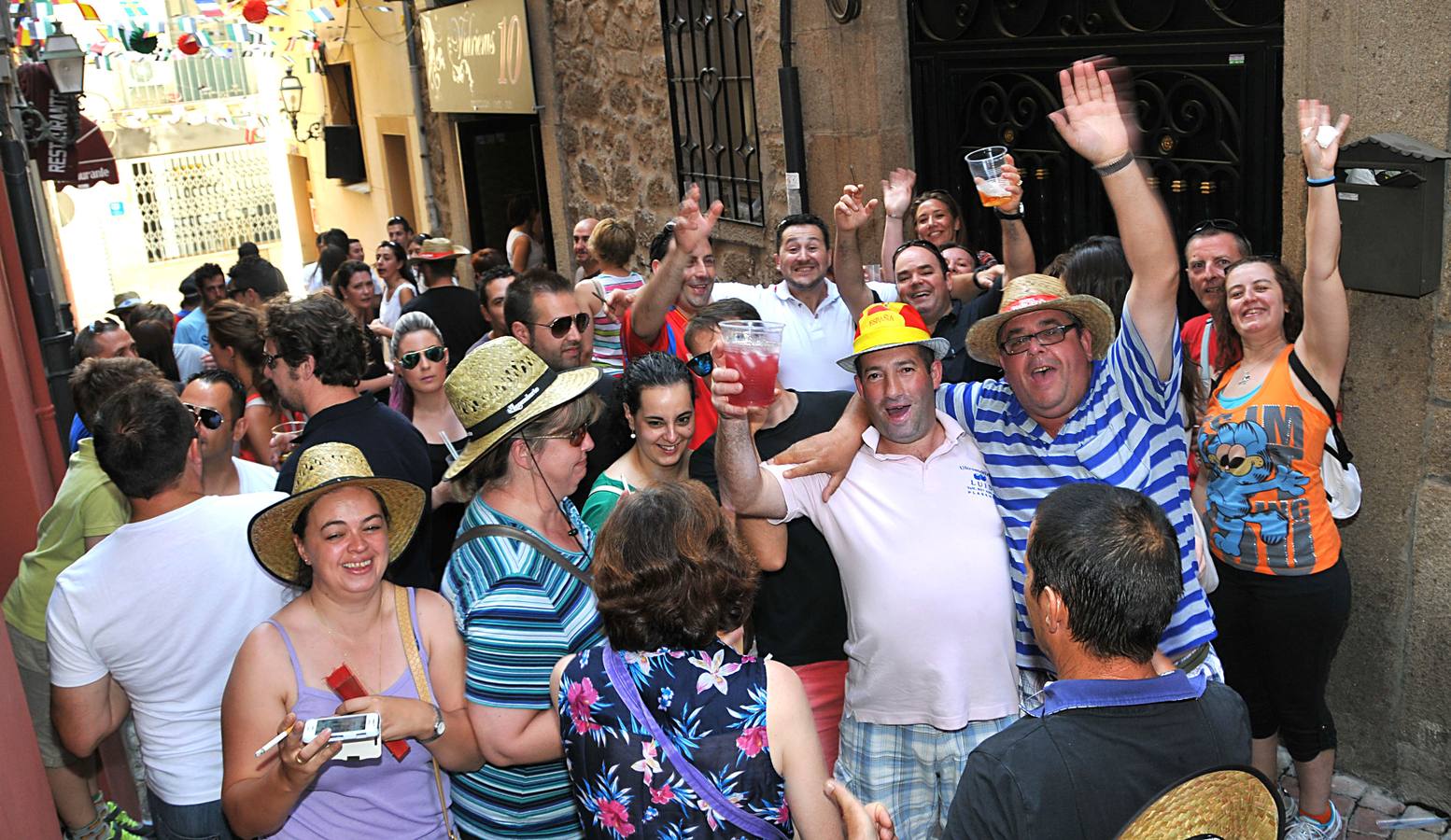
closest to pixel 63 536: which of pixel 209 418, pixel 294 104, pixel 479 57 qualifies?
pixel 209 418

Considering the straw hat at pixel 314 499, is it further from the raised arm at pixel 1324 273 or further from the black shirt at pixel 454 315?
the black shirt at pixel 454 315

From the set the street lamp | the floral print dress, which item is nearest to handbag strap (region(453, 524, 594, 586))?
the floral print dress

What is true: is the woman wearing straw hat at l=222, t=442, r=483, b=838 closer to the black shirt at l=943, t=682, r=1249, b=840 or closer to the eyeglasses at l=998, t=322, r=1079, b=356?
the black shirt at l=943, t=682, r=1249, b=840

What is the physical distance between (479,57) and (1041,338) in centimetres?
957

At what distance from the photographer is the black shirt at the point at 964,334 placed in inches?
181

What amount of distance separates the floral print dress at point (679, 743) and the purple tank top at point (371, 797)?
0.67 metres

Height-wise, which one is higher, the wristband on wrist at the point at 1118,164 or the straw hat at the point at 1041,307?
the wristband on wrist at the point at 1118,164

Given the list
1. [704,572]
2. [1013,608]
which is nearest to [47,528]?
[704,572]

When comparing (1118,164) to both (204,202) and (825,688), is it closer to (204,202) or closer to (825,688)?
(825,688)

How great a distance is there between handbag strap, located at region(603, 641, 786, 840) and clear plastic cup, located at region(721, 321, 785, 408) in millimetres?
941

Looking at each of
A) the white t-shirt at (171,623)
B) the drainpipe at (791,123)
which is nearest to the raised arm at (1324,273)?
the white t-shirt at (171,623)

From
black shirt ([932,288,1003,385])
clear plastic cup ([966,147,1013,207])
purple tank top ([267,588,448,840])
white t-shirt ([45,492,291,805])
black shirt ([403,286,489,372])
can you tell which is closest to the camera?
purple tank top ([267,588,448,840])

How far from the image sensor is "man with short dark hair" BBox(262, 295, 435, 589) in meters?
3.88

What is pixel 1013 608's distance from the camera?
3.08 meters
